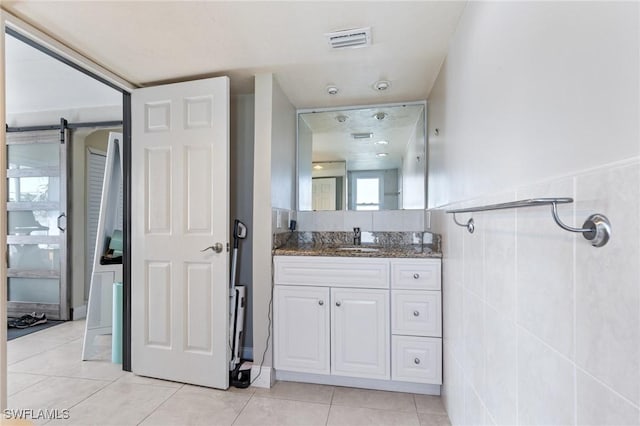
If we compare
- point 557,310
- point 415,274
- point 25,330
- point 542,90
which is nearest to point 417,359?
point 415,274

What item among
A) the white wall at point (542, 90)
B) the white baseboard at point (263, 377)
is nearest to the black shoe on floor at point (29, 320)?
the white baseboard at point (263, 377)

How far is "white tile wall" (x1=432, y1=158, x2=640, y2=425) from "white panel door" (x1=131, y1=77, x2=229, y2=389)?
5.42 ft

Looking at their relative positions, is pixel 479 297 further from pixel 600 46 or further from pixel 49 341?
pixel 49 341

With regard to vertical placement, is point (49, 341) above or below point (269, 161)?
below

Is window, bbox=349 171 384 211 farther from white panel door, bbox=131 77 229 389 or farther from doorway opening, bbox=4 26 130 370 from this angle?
doorway opening, bbox=4 26 130 370

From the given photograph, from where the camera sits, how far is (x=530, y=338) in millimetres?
873

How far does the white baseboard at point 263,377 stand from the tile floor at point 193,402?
0.05 metres

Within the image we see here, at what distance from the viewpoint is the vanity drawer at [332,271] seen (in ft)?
6.64

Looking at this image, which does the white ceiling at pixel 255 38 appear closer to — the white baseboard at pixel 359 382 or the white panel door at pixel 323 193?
the white panel door at pixel 323 193

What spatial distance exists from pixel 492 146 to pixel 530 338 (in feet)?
2.28

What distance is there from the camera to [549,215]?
0.78 m

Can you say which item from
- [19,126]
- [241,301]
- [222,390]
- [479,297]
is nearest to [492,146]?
[479,297]

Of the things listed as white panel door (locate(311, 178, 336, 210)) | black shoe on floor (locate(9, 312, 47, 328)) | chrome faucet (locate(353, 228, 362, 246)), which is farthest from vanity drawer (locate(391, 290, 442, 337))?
black shoe on floor (locate(9, 312, 47, 328))

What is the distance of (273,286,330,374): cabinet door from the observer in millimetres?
2062
